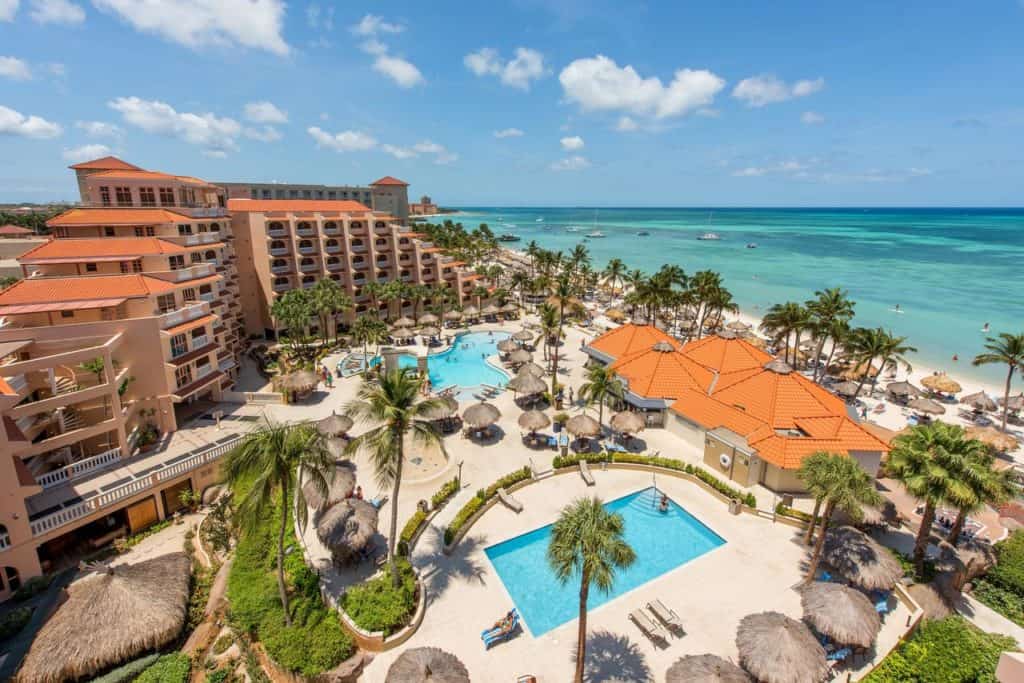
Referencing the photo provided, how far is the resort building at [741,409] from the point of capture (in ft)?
98.1

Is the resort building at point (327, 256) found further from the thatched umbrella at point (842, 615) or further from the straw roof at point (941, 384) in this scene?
the thatched umbrella at point (842, 615)

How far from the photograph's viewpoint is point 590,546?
14852 millimetres

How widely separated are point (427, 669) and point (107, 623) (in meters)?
13.5

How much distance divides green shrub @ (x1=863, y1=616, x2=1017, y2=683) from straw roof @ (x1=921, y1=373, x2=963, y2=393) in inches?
1389

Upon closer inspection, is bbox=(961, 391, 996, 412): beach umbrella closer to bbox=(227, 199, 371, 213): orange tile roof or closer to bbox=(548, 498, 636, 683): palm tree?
bbox=(548, 498, 636, 683): palm tree

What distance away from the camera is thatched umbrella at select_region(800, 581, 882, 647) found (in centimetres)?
1766

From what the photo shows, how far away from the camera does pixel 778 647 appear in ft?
54.6

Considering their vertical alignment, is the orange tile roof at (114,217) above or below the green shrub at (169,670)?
above

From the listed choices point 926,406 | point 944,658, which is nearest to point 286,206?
point 944,658

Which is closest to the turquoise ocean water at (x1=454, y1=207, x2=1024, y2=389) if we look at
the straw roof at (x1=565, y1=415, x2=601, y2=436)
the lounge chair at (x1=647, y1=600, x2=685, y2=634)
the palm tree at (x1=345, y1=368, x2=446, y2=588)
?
the straw roof at (x1=565, y1=415, x2=601, y2=436)

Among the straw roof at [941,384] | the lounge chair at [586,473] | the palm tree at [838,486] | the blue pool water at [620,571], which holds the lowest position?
the blue pool water at [620,571]

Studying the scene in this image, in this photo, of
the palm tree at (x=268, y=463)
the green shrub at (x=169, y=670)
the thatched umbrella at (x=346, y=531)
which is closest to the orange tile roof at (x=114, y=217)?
the palm tree at (x=268, y=463)

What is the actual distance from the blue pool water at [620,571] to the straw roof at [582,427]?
5366 millimetres

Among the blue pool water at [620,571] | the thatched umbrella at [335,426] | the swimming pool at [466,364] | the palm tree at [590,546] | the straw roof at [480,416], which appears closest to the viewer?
the palm tree at [590,546]
